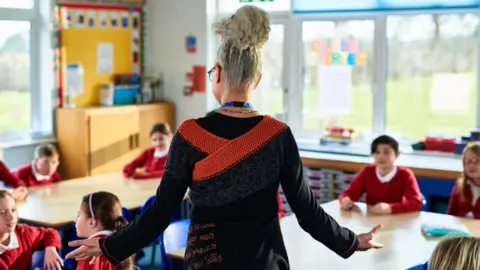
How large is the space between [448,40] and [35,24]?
349cm

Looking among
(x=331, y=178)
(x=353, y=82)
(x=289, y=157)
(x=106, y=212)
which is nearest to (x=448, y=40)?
(x=353, y=82)

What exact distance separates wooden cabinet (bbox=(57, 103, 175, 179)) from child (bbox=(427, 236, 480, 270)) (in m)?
4.89

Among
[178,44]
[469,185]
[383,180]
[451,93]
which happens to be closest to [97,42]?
[178,44]

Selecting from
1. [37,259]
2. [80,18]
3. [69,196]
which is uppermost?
[80,18]

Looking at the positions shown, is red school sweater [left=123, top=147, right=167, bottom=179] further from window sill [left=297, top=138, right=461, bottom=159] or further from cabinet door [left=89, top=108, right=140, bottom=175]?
window sill [left=297, top=138, right=461, bottom=159]

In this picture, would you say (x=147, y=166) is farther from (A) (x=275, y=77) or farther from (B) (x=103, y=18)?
(B) (x=103, y=18)

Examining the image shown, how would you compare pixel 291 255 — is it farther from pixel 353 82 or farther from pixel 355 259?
A: pixel 353 82

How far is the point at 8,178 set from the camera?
5.07 meters

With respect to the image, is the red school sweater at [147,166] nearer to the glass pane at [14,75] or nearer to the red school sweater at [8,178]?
the red school sweater at [8,178]

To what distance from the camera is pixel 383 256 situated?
3.25 m

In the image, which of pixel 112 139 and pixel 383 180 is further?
pixel 112 139

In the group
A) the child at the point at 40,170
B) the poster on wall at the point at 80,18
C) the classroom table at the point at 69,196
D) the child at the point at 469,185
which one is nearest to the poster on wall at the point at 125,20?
the poster on wall at the point at 80,18

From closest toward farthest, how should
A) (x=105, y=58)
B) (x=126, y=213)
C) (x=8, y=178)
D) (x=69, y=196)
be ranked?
(x=126, y=213) → (x=69, y=196) → (x=8, y=178) → (x=105, y=58)

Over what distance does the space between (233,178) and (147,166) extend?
3.64 m
